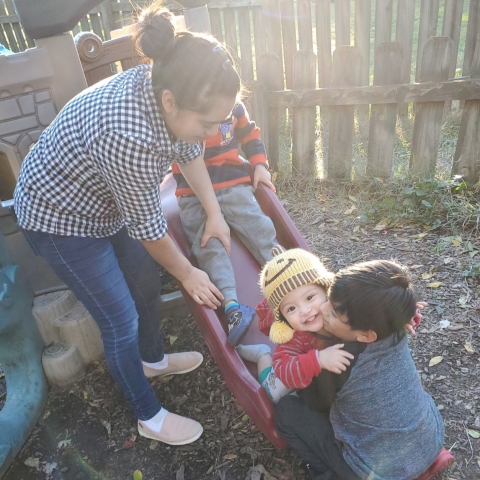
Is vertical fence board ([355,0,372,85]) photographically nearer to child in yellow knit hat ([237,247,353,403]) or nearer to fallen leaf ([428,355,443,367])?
fallen leaf ([428,355,443,367])

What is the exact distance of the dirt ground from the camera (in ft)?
6.88

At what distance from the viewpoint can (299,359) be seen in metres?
1.62

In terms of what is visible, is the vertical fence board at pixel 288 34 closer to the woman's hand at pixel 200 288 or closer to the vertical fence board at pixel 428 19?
the vertical fence board at pixel 428 19

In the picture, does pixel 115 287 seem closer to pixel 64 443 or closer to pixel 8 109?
pixel 64 443

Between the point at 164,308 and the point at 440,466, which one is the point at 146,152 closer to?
the point at 440,466

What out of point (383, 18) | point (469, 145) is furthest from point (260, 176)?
point (383, 18)

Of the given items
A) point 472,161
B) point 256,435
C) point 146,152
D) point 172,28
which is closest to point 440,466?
point 256,435

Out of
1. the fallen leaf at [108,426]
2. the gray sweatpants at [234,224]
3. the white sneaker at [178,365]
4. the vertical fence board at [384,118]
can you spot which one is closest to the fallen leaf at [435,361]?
the gray sweatpants at [234,224]

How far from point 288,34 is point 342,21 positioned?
2.35ft

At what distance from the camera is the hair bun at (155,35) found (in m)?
1.45

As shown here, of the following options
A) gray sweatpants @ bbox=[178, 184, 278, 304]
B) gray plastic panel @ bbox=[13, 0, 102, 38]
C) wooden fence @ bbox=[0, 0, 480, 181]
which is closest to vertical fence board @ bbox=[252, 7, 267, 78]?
wooden fence @ bbox=[0, 0, 480, 181]

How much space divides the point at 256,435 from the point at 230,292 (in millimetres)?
682

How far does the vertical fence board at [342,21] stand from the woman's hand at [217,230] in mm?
2936

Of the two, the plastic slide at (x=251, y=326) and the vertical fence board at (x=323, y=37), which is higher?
the vertical fence board at (x=323, y=37)
